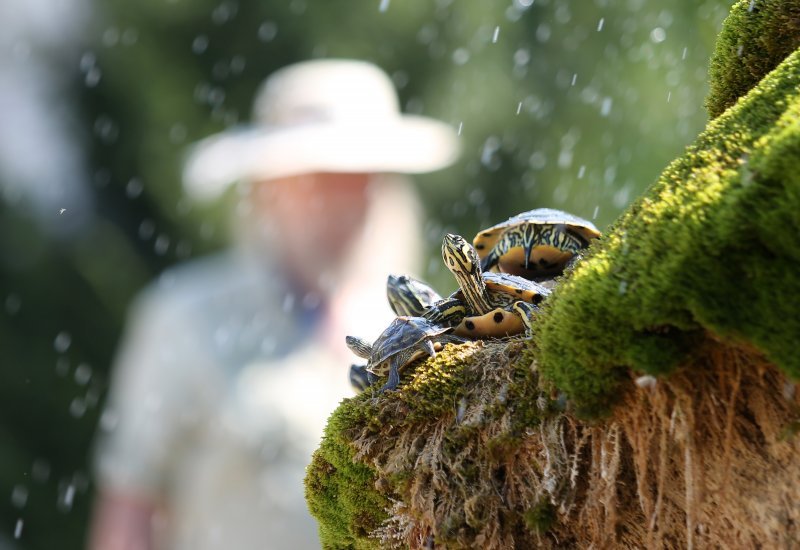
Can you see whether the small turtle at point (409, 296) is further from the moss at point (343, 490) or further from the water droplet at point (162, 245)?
the water droplet at point (162, 245)

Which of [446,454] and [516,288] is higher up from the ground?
[516,288]

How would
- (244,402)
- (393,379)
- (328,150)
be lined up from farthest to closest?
(328,150)
(244,402)
(393,379)

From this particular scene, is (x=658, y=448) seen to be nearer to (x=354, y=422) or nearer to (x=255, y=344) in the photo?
(x=354, y=422)

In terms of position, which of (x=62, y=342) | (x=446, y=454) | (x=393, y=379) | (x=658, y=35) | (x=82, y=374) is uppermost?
(x=658, y=35)

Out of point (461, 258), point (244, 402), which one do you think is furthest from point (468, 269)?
point (244, 402)

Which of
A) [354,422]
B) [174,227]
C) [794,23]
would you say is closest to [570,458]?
[354,422]

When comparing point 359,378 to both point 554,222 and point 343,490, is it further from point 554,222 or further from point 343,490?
point 554,222

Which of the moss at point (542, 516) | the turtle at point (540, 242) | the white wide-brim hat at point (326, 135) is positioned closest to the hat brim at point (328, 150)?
the white wide-brim hat at point (326, 135)
